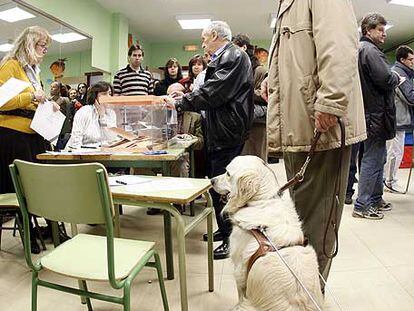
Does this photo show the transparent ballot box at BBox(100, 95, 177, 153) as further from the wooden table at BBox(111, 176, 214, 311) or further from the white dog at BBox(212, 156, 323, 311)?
the white dog at BBox(212, 156, 323, 311)

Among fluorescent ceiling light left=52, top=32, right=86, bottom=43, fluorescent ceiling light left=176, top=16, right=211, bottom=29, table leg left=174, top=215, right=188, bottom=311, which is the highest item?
fluorescent ceiling light left=176, top=16, right=211, bottom=29

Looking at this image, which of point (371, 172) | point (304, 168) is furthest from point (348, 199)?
point (304, 168)

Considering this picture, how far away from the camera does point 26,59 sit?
257cm

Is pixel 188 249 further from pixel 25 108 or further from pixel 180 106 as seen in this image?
pixel 25 108

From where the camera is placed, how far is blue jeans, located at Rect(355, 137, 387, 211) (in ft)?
10.8

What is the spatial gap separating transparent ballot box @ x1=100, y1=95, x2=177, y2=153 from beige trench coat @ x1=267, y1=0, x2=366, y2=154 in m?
1.32

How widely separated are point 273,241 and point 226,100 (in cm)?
135

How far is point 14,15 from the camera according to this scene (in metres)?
4.14

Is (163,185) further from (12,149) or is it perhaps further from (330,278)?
(12,149)

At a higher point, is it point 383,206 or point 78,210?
point 78,210

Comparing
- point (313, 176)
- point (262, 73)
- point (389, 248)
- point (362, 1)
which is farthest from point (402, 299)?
point (362, 1)

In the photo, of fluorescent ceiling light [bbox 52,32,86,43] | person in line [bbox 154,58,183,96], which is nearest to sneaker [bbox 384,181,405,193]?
person in line [bbox 154,58,183,96]

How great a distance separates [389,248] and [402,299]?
0.79 meters

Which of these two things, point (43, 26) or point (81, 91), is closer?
point (43, 26)
